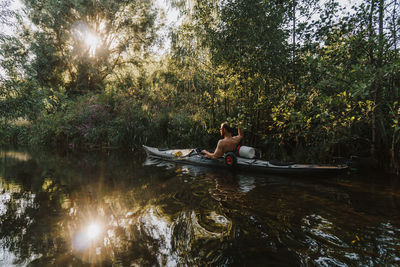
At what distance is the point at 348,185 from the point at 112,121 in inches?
403

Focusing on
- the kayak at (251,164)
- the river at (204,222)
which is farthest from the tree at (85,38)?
the river at (204,222)

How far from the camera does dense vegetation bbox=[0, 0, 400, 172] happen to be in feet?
14.5

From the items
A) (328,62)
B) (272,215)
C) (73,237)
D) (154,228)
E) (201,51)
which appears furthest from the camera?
(201,51)

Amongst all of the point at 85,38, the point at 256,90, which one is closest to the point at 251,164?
the point at 256,90

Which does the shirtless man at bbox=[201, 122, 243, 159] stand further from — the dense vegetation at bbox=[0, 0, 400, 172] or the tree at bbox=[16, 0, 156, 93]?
the tree at bbox=[16, 0, 156, 93]

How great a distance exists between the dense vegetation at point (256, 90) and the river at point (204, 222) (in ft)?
4.36

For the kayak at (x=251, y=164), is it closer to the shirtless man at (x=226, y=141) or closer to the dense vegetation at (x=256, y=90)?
the shirtless man at (x=226, y=141)

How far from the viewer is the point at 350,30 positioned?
459 cm

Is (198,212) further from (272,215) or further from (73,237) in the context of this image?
(73,237)

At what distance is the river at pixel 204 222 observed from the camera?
2.14m

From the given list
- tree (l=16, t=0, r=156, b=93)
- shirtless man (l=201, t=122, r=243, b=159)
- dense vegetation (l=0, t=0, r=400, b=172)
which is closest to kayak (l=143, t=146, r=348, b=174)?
shirtless man (l=201, t=122, r=243, b=159)

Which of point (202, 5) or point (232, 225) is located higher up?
point (202, 5)

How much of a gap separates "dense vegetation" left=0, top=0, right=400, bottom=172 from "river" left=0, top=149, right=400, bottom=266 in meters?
1.33

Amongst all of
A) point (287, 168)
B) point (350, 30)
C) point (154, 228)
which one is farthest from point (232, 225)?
point (350, 30)
